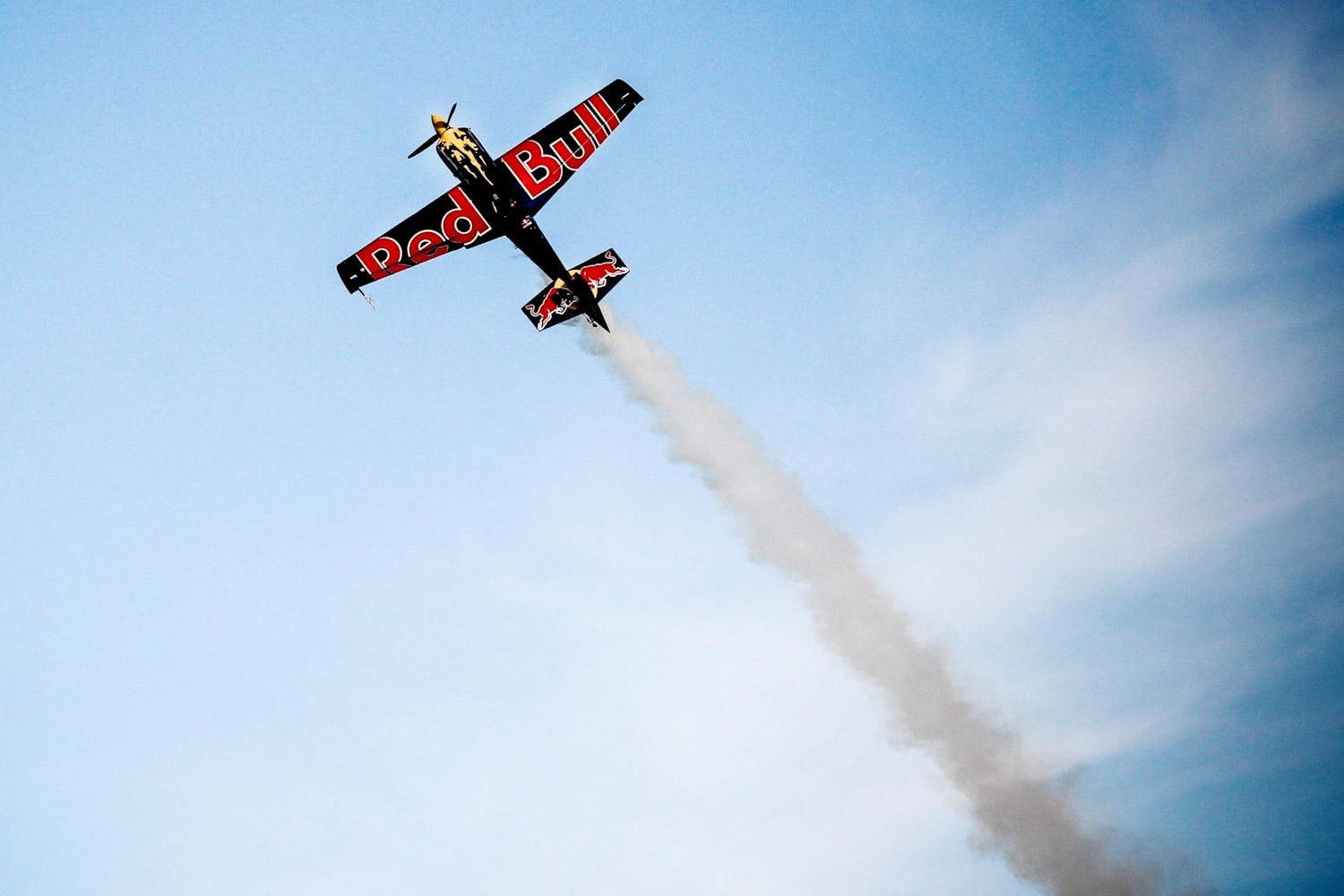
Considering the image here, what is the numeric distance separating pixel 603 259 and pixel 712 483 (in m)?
13.1

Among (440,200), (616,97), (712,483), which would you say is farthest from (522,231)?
(712,483)

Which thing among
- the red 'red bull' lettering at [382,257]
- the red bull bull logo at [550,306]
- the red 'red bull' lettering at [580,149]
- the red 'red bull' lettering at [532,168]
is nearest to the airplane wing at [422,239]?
the red 'red bull' lettering at [382,257]

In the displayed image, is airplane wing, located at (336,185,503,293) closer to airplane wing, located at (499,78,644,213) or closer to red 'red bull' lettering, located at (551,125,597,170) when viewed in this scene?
airplane wing, located at (499,78,644,213)

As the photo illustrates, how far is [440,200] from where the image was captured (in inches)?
1853

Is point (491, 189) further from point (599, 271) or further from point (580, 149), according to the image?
point (599, 271)

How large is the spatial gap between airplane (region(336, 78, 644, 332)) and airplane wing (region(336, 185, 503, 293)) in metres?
0.04

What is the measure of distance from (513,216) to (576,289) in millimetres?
4628

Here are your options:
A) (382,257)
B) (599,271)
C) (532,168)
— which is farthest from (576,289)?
(382,257)

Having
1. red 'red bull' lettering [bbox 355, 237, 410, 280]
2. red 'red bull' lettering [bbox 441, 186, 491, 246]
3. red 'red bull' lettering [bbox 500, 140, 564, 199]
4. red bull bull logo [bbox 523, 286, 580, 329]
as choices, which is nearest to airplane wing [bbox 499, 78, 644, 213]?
red 'red bull' lettering [bbox 500, 140, 564, 199]

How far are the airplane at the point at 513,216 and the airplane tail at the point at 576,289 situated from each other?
44mm

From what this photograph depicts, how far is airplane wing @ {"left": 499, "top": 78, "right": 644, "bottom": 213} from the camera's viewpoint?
157 ft

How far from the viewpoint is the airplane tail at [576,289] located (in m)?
49.0

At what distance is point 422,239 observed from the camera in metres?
47.6

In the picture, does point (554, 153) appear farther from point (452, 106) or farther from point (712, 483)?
point (712, 483)
